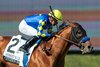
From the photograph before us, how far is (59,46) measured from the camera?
8.73 meters

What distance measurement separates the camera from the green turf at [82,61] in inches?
494

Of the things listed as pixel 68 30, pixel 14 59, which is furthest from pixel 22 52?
pixel 68 30

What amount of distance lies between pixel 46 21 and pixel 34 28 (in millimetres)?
338

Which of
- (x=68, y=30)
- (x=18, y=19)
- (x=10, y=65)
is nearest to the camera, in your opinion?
(x=68, y=30)

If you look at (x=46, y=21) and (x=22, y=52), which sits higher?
(x=46, y=21)

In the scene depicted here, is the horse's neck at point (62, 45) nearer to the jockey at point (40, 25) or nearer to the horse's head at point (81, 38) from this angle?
the horse's head at point (81, 38)

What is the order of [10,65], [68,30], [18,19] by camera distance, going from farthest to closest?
1. [18,19]
2. [10,65]
3. [68,30]

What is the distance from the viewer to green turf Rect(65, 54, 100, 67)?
1255 cm

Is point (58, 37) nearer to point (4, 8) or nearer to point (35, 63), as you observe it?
point (35, 63)

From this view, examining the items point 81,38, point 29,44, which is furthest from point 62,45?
point 29,44

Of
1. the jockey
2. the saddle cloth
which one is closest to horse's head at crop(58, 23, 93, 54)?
the jockey

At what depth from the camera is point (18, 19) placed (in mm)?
13914

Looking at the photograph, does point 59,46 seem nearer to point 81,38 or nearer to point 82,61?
point 81,38

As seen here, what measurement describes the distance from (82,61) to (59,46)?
167 inches
